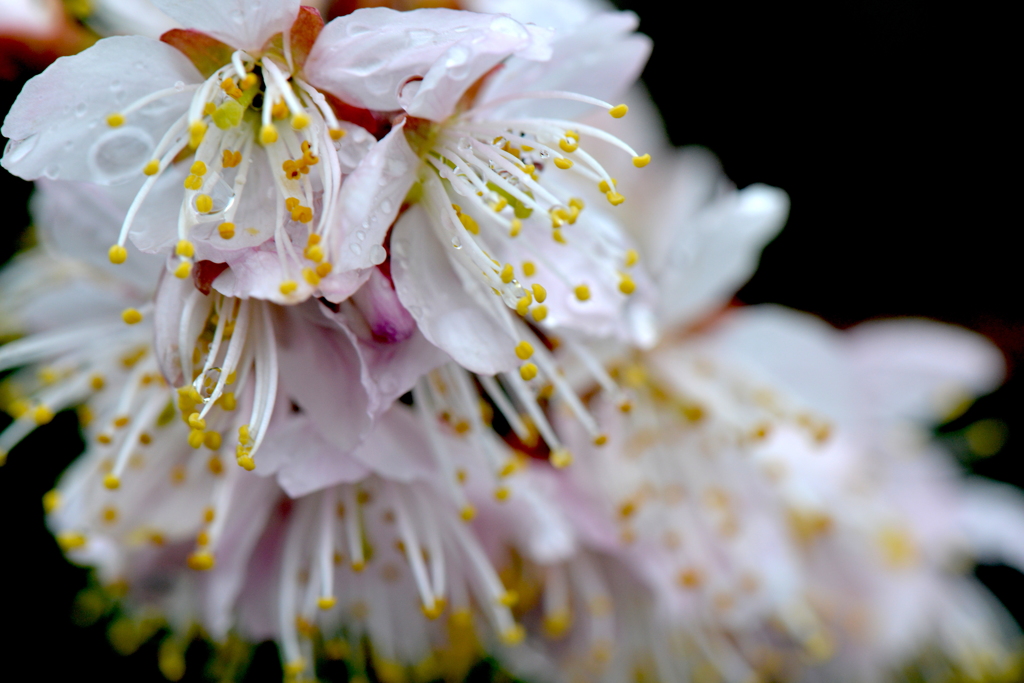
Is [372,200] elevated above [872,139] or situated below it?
above

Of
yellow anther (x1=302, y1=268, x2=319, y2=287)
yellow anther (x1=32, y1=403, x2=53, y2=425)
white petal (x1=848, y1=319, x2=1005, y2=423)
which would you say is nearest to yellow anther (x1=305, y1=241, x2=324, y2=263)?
yellow anther (x1=302, y1=268, x2=319, y2=287)

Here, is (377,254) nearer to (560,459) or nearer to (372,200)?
(372,200)

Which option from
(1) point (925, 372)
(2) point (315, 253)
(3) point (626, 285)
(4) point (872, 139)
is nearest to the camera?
(2) point (315, 253)

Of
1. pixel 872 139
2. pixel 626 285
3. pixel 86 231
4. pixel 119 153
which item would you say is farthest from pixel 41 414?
pixel 872 139

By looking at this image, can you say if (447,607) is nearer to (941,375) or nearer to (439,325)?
(439,325)

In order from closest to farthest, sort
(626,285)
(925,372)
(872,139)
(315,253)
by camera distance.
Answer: (315,253)
(626,285)
(925,372)
(872,139)

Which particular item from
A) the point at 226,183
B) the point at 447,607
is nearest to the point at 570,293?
the point at 226,183
